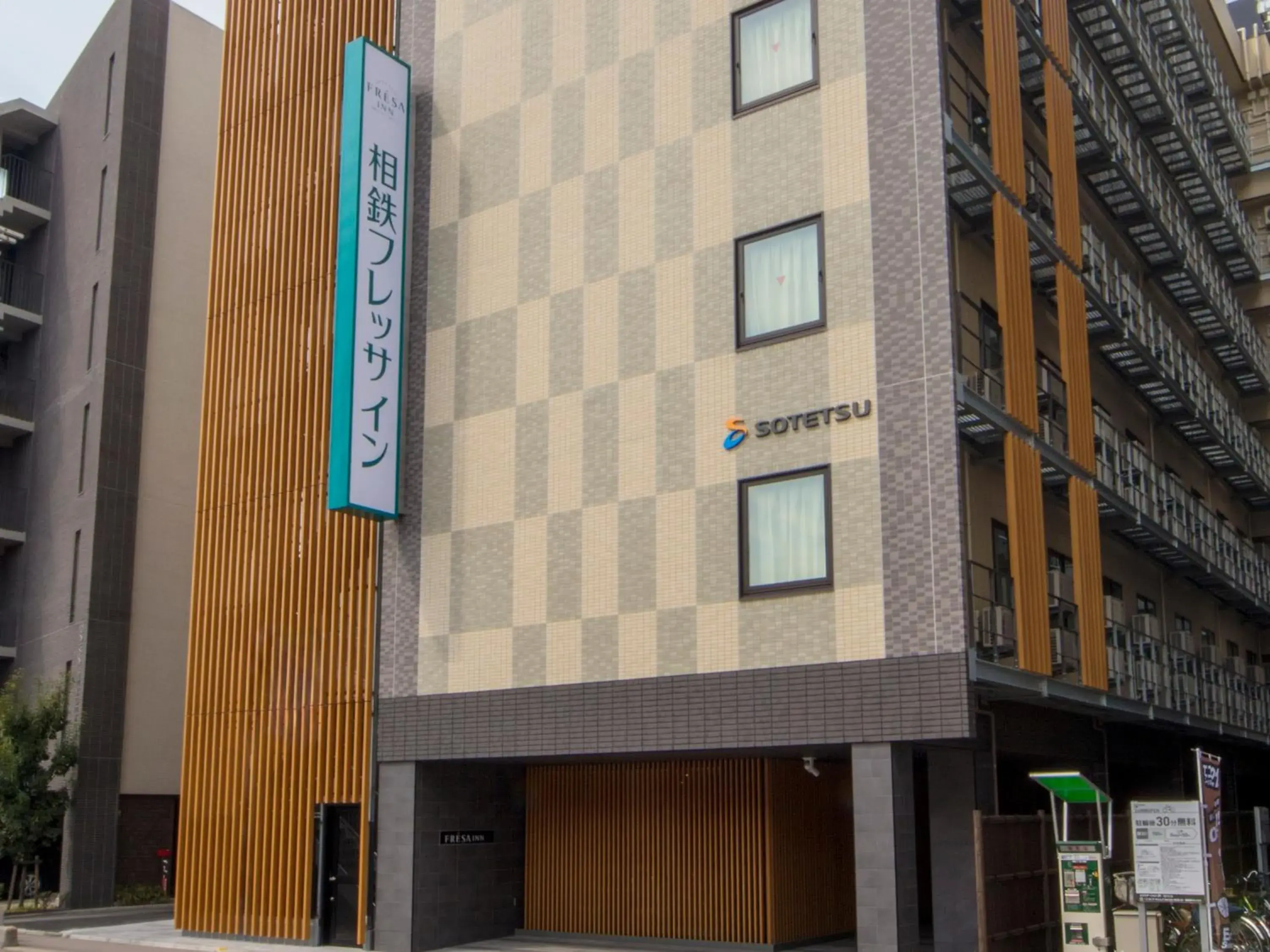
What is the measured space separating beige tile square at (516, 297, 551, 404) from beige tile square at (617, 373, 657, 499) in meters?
1.82

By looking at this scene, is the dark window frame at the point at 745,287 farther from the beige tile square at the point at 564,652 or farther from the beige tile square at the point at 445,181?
the beige tile square at the point at 445,181

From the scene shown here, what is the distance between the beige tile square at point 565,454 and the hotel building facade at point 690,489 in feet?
0.23

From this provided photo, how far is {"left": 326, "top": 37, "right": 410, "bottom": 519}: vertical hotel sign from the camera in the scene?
2380 cm

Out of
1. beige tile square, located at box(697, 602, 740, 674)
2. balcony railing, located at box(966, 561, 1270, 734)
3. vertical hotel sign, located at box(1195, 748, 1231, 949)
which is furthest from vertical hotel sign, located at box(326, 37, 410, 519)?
vertical hotel sign, located at box(1195, 748, 1231, 949)

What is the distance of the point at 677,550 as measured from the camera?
20859 mm

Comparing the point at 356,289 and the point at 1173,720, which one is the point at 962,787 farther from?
the point at 356,289

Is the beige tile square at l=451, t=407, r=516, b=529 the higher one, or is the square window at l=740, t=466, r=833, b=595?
the beige tile square at l=451, t=407, r=516, b=529

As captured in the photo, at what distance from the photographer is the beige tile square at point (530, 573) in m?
22.4

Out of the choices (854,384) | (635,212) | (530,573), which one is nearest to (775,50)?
(635,212)

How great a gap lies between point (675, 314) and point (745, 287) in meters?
1.27

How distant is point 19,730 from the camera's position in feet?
105

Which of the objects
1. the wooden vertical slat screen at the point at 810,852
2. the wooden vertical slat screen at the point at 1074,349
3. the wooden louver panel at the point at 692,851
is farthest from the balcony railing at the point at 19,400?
the wooden vertical slat screen at the point at 1074,349

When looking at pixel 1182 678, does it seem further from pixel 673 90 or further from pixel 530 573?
pixel 673 90

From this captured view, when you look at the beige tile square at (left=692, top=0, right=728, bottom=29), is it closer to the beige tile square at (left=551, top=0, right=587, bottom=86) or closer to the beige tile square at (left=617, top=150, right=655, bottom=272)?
the beige tile square at (left=617, top=150, right=655, bottom=272)
